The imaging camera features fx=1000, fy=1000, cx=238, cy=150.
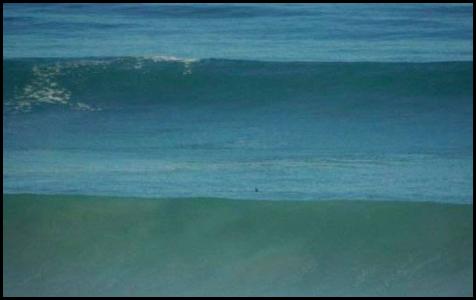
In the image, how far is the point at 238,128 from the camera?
9.60 metres

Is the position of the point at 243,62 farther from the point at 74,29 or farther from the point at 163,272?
the point at 163,272

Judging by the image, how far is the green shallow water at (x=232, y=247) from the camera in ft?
16.2

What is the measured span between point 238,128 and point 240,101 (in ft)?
3.56

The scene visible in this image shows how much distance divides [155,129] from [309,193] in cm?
356

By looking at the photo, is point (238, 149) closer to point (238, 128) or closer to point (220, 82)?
point (238, 128)

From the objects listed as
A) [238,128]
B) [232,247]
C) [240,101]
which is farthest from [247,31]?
[232,247]

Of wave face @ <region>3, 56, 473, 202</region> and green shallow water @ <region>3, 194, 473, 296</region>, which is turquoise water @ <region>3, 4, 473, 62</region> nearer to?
wave face @ <region>3, 56, 473, 202</region>

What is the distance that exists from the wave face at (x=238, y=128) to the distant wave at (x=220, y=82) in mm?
14

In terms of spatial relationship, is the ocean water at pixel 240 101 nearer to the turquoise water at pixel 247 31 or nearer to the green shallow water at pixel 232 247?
the turquoise water at pixel 247 31

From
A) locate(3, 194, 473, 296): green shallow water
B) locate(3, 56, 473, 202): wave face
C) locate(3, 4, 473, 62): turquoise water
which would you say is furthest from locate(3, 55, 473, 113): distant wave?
locate(3, 194, 473, 296): green shallow water

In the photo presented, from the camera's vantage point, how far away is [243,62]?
11195 millimetres

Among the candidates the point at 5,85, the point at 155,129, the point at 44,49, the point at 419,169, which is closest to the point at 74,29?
the point at 44,49

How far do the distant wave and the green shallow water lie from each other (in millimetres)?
5057

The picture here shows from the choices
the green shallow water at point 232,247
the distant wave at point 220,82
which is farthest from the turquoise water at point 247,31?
the green shallow water at point 232,247
